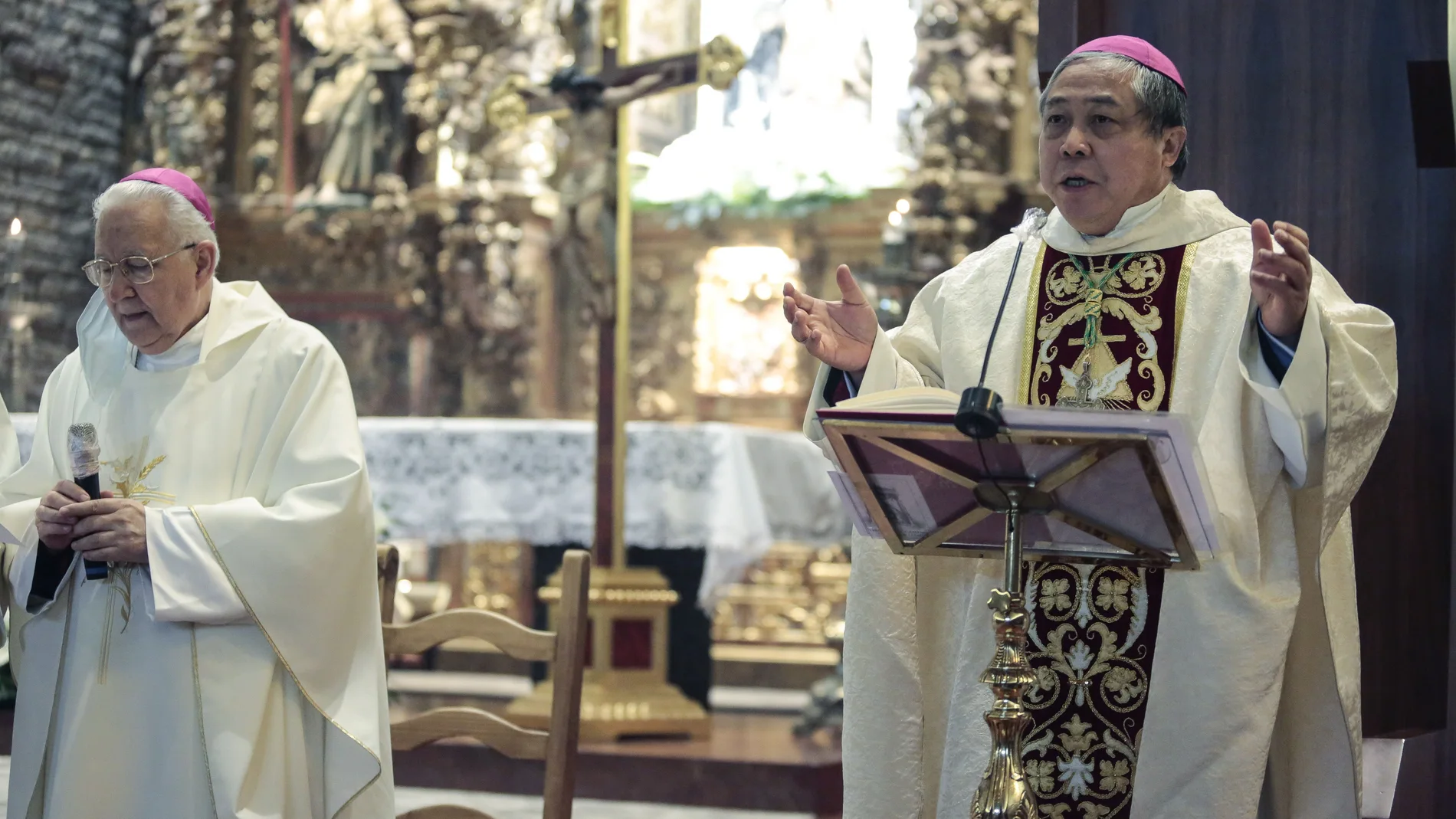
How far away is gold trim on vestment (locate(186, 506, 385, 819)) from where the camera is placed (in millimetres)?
2789

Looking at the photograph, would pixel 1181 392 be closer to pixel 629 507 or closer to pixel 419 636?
pixel 419 636

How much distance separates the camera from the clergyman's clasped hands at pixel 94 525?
9.04 ft

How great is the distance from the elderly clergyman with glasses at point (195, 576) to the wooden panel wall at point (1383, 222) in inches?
70.5

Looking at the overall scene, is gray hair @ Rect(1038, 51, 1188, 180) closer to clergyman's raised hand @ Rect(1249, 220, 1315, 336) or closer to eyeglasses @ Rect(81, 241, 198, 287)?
clergyman's raised hand @ Rect(1249, 220, 1315, 336)

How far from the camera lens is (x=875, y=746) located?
106 inches

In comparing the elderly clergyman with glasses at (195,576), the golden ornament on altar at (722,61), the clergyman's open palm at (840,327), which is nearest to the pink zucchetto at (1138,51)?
the clergyman's open palm at (840,327)

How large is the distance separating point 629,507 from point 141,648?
126 inches

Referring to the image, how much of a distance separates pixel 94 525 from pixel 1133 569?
1.80 m

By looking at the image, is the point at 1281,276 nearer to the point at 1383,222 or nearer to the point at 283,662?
the point at 1383,222

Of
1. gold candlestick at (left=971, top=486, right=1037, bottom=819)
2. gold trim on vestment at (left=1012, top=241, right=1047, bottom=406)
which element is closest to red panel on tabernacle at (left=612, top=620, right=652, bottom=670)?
gold trim on vestment at (left=1012, top=241, right=1047, bottom=406)

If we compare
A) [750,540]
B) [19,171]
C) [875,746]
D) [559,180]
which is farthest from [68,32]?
[875,746]

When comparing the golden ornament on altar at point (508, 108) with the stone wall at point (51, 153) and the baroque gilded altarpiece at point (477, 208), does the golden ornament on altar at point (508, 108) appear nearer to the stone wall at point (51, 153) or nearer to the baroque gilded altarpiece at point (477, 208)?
the baroque gilded altarpiece at point (477, 208)

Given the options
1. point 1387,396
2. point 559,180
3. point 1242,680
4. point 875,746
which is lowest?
point 875,746

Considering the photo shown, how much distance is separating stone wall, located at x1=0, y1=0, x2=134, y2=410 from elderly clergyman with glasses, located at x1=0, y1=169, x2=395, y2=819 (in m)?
5.35
